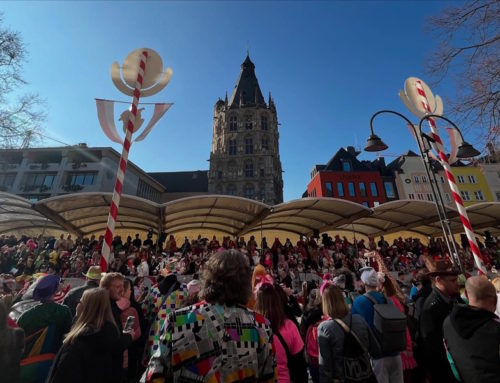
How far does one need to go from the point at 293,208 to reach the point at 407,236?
11.1m

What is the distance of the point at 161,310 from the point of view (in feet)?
12.5

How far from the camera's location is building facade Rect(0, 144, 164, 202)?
3850 centimetres

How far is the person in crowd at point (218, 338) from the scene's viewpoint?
1392 millimetres

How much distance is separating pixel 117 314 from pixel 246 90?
6538cm

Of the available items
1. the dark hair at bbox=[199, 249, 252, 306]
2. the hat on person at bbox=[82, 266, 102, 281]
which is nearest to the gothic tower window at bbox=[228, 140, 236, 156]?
the hat on person at bbox=[82, 266, 102, 281]

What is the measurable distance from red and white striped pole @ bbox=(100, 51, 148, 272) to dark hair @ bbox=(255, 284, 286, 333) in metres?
2.14

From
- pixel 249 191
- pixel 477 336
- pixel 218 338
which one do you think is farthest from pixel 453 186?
pixel 249 191

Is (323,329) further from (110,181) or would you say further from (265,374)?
(110,181)

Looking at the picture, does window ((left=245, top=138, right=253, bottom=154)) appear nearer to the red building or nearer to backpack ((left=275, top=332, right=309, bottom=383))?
the red building

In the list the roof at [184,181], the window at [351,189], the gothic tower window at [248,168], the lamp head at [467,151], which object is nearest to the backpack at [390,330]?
the lamp head at [467,151]

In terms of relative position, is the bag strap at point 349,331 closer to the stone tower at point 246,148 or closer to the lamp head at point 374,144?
the lamp head at point 374,144

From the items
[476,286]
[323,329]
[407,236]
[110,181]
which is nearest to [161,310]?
[323,329]

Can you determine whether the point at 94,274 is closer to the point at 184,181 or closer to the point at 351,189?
the point at 351,189

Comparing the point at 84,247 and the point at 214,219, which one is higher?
the point at 214,219
